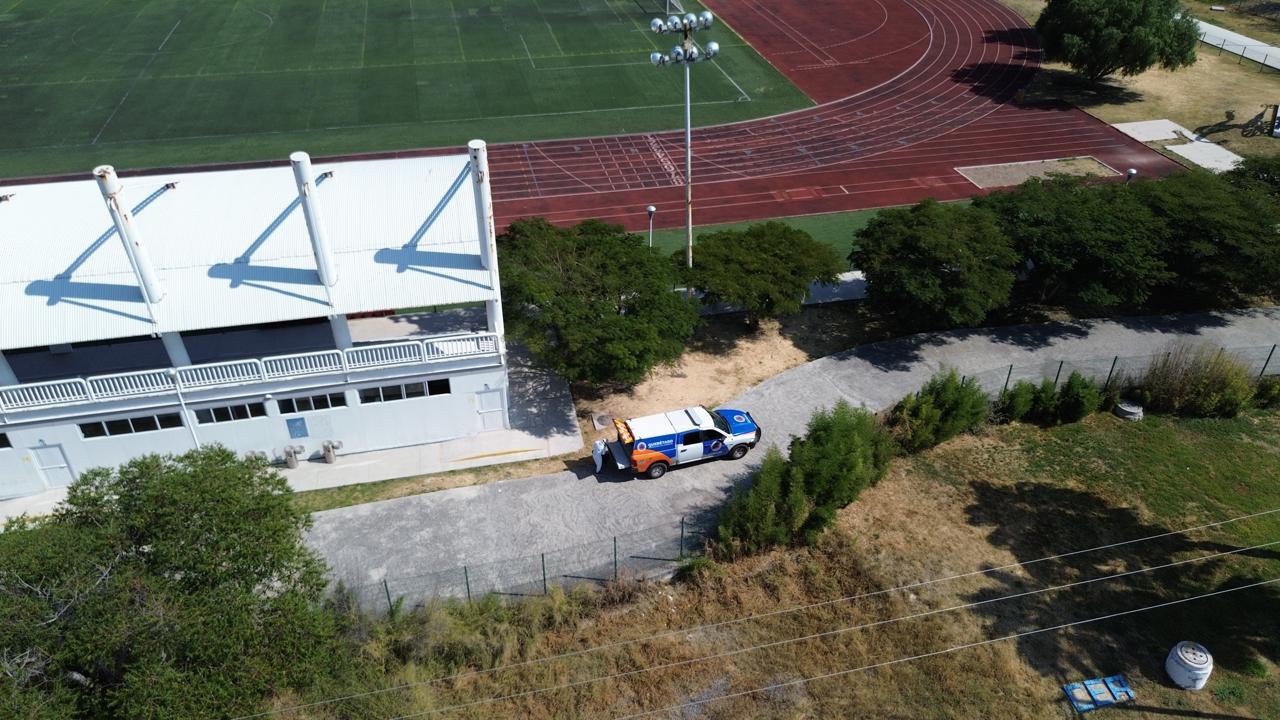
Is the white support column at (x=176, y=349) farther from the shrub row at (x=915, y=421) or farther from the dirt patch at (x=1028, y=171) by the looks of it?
the dirt patch at (x=1028, y=171)

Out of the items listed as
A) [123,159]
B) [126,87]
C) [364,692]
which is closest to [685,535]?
[364,692]

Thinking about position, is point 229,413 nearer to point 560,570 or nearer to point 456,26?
point 560,570

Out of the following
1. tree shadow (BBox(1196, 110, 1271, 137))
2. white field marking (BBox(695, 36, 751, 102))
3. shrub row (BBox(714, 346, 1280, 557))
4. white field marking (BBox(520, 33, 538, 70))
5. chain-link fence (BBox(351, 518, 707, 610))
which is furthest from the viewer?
white field marking (BBox(520, 33, 538, 70))

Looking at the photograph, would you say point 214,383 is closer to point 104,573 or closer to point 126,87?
point 104,573

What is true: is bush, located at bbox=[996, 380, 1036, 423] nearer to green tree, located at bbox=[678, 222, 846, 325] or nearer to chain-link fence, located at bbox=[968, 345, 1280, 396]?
chain-link fence, located at bbox=[968, 345, 1280, 396]

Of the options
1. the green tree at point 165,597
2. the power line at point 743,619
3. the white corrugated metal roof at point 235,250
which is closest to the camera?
the green tree at point 165,597

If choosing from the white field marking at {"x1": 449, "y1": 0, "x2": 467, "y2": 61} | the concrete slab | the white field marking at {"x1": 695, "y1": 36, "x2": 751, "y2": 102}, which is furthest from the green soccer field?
the concrete slab

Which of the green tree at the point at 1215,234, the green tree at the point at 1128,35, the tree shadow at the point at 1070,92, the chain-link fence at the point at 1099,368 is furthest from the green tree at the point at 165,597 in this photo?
the green tree at the point at 1128,35
